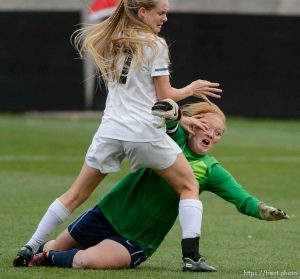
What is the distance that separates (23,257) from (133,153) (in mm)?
972

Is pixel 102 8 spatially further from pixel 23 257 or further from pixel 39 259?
pixel 23 257

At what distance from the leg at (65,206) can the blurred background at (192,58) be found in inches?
682

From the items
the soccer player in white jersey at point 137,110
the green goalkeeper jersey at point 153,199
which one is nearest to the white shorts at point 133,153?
the soccer player in white jersey at point 137,110

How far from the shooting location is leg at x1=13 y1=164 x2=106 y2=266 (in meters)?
6.83

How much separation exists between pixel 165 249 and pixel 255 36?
16.7 meters

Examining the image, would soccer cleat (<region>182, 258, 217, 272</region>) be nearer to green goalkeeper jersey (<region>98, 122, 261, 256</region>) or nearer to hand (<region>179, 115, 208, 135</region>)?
green goalkeeper jersey (<region>98, 122, 261, 256</region>)

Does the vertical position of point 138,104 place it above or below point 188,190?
above

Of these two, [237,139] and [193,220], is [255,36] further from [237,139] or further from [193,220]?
[193,220]

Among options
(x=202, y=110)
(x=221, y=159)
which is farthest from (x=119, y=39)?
(x=221, y=159)

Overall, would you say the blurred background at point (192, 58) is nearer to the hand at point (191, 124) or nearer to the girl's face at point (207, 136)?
the girl's face at point (207, 136)

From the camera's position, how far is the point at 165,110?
6.51 meters

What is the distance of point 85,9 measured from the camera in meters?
25.3

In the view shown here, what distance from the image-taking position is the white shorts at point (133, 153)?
664cm

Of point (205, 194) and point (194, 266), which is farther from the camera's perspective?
point (205, 194)
